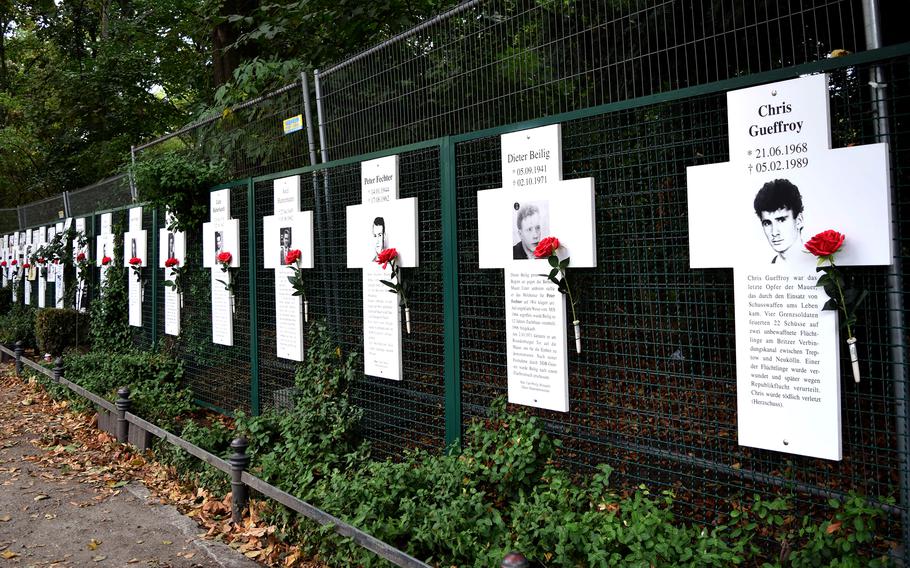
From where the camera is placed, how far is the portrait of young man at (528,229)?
468cm

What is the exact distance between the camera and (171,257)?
1006 cm

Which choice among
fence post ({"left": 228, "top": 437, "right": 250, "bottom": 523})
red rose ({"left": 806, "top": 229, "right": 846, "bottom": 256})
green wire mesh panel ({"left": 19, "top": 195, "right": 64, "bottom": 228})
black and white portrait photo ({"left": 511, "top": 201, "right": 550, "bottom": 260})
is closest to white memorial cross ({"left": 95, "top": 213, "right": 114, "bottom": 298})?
green wire mesh panel ({"left": 19, "top": 195, "right": 64, "bottom": 228})

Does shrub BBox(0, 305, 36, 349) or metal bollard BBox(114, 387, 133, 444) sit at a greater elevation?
shrub BBox(0, 305, 36, 349)

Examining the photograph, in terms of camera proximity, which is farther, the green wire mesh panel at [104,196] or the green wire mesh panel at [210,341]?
the green wire mesh panel at [104,196]

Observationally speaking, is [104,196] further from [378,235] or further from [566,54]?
[566,54]

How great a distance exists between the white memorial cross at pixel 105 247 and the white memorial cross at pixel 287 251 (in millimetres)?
6237

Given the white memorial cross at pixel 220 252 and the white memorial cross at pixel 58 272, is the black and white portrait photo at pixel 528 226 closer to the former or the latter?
the white memorial cross at pixel 220 252

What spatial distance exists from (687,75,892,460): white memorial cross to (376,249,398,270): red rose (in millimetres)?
2616

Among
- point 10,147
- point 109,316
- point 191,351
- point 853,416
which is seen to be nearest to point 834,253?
point 853,416

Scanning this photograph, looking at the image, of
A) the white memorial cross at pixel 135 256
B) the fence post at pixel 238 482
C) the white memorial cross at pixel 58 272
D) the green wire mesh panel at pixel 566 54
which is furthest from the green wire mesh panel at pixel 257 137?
the white memorial cross at pixel 58 272

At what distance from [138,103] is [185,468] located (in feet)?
48.7

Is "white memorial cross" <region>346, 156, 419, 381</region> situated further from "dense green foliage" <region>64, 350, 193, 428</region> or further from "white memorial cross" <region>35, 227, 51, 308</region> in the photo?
"white memorial cross" <region>35, 227, 51, 308</region>

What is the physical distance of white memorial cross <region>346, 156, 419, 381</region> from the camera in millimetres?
5801

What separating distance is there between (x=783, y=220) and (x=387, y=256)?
311 cm
